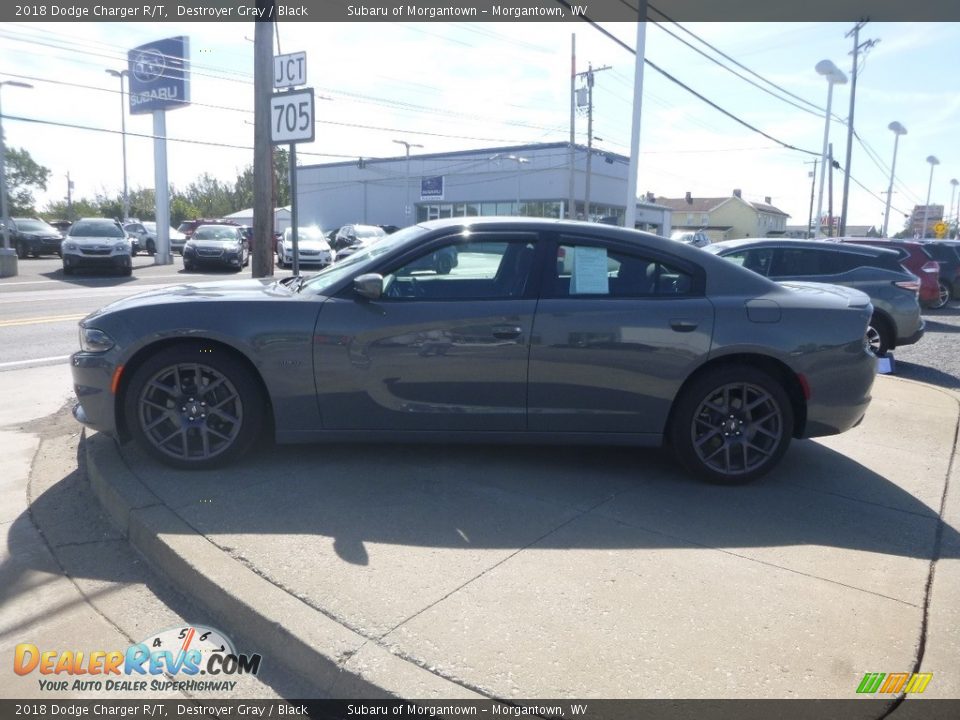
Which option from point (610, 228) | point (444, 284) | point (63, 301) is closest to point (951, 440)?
point (610, 228)

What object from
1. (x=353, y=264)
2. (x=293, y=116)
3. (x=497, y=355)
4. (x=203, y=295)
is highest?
(x=293, y=116)

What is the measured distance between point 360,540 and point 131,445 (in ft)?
6.96

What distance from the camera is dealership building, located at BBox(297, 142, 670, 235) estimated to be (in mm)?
45562

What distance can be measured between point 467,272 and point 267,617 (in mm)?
2315

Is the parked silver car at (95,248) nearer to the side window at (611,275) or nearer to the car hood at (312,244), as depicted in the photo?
the car hood at (312,244)

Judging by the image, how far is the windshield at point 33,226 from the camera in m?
27.1

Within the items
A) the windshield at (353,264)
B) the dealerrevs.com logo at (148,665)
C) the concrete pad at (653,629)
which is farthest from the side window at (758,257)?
the dealerrevs.com logo at (148,665)

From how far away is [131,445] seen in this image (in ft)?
15.5

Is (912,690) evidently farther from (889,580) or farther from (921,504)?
(921,504)

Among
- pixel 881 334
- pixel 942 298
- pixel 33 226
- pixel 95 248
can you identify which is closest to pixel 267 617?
pixel 881 334

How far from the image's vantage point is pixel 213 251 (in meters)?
22.2

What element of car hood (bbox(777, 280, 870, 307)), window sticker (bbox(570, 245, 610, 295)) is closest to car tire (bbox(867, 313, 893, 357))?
car hood (bbox(777, 280, 870, 307))

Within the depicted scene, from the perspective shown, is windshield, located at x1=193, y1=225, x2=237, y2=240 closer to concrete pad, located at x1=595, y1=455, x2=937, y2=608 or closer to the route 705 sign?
the route 705 sign

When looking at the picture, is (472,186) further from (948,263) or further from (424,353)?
(424,353)
